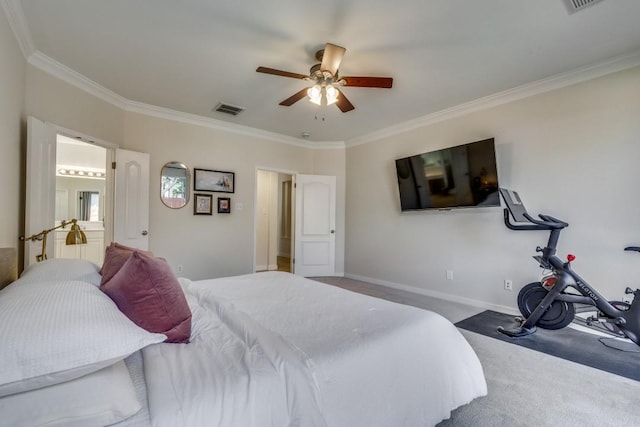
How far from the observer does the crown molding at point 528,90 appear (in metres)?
2.79

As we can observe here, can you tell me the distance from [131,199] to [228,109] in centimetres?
171

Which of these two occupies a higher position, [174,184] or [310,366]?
[174,184]

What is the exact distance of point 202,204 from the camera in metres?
4.50

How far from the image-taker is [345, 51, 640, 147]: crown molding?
279 cm

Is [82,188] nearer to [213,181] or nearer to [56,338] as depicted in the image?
[213,181]

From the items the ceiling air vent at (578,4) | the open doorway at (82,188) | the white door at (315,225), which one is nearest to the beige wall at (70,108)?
the open doorway at (82,188)

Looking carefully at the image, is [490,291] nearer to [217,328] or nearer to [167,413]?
[217,328]

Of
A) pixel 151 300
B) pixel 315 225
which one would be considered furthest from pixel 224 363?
pixel 315 225

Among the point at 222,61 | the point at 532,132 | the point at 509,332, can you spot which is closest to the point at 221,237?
the point at 222,61

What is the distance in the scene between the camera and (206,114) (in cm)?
433

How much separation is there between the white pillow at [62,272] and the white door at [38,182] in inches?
54.3

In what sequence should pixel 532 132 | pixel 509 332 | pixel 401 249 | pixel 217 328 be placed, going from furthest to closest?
pixel 401 249
pixel 532 132
pixel 509 332
pixel 217 328

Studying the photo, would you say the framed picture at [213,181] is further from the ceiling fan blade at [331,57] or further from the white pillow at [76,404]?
the white pillow at [76,404]

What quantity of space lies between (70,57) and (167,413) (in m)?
3.48
